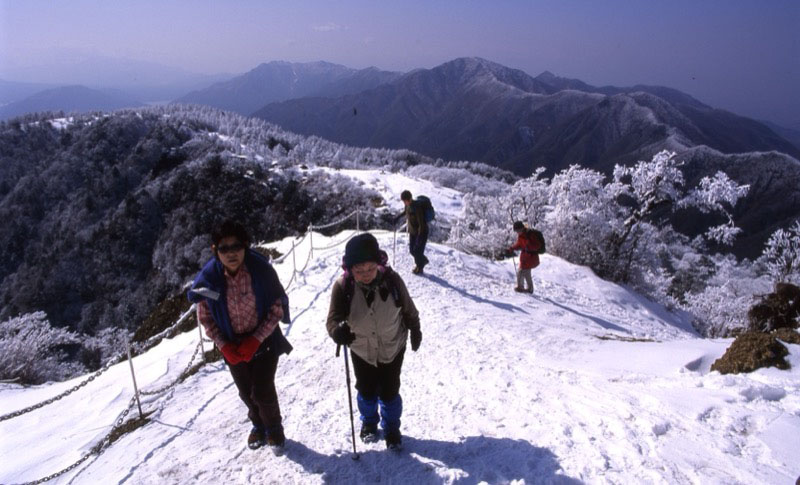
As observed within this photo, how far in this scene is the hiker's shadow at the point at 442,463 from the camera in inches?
147

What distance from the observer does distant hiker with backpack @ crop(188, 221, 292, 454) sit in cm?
360

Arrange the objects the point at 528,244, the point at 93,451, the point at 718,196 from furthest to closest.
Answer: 1. the point at 718,196
2. the point at 528,244
3. the point at 93,451

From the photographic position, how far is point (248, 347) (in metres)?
3.74

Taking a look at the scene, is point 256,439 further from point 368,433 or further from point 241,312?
point 241,312

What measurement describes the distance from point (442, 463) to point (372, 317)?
155 cm

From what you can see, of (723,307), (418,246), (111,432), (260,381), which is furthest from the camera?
(723,307)

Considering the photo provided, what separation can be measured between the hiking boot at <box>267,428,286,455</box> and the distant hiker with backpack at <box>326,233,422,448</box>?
3.32 ft

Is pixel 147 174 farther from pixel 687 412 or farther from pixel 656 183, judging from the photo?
pixel 687 412

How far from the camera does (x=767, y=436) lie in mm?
3812

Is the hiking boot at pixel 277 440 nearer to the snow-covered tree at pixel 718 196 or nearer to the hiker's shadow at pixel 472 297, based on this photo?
the hiker's shadow at pixel 472 297

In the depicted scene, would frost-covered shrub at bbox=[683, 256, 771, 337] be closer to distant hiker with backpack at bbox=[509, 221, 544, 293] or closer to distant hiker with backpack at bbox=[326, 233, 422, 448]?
distant hiker with backpack at bbox=[509, 221, 544, 293]

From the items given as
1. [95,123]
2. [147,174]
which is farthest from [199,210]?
[95,123]

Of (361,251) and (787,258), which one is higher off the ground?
(361,251)

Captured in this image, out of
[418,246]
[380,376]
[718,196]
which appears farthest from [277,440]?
[718,196]
